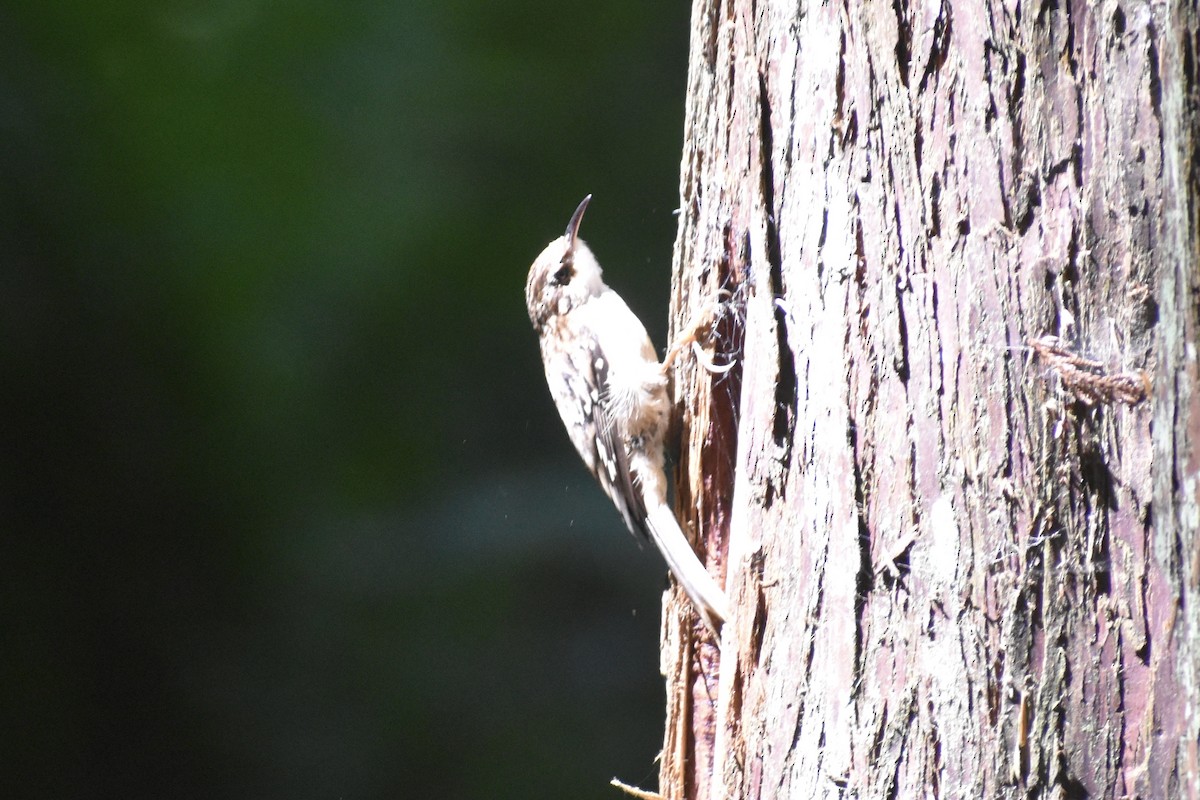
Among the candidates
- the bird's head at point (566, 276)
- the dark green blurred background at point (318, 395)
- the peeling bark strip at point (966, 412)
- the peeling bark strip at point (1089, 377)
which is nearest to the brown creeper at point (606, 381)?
the bird's head at point (566, 276)

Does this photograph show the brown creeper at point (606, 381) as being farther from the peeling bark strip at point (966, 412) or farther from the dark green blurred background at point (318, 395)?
the dark green blurred background at point (318, 395)

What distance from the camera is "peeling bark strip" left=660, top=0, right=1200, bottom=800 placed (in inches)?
53.7

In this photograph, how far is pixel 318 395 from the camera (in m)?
4.61

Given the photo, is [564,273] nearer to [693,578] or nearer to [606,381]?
[606,381]

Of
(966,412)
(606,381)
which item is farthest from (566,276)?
(966,412)

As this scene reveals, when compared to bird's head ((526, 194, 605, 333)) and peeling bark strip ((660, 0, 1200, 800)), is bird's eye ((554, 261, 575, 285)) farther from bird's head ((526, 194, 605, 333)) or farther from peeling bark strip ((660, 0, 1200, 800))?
peeling bark strip ((660, 0, 1200, 800))

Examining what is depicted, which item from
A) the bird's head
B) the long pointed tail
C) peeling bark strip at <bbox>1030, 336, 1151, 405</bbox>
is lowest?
the long pointed tail

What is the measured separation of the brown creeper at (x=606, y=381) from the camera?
287 centimetres

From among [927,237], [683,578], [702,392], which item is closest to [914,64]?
[927,237]

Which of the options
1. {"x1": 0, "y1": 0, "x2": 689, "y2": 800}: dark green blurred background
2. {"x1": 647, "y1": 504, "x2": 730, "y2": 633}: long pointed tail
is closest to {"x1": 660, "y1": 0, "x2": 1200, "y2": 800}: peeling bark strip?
{"x1": 647, "y1": 504, "x2": 730, "y2": 633}: long pointed tail

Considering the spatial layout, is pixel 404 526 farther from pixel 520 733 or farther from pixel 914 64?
pixel 914 64

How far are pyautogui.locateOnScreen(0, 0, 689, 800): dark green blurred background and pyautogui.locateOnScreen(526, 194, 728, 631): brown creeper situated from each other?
1.39 metres

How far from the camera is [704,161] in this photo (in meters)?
2.22

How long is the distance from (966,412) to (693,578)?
911 millimetres
